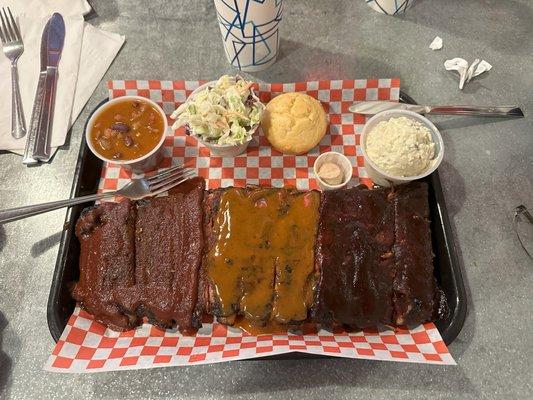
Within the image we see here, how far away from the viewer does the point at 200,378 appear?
2539 millimetres

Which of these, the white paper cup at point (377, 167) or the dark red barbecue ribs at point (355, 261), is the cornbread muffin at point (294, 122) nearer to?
the white paper cup at point (377, 167)

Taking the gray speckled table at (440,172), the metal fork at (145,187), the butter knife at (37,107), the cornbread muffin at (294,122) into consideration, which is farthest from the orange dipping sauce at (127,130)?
the cornbread muffin at (294,122)

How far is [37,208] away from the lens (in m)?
2.53

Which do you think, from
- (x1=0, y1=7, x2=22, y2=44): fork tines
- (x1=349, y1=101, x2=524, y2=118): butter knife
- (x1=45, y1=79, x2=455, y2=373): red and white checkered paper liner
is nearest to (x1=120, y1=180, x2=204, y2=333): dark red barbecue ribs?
(x1=45, y1=79, x2=455, y2=373): red and white checkered paper liner

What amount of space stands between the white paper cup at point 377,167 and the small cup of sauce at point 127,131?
1.40m

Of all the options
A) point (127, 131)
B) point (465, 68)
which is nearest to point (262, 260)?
point (127, 131)

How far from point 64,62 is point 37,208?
4.90 feet

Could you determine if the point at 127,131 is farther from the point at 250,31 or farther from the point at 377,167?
the point at 377,167

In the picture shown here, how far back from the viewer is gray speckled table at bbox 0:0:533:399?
2.51 meters

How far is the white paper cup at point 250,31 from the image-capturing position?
2.69 meters

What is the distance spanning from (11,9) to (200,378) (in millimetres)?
3428

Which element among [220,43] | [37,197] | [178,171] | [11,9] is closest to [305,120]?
[178,171]

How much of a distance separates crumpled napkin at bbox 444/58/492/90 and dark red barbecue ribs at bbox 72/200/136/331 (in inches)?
109

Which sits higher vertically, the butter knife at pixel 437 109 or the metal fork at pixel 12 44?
the metal fork at pixel 12 44
